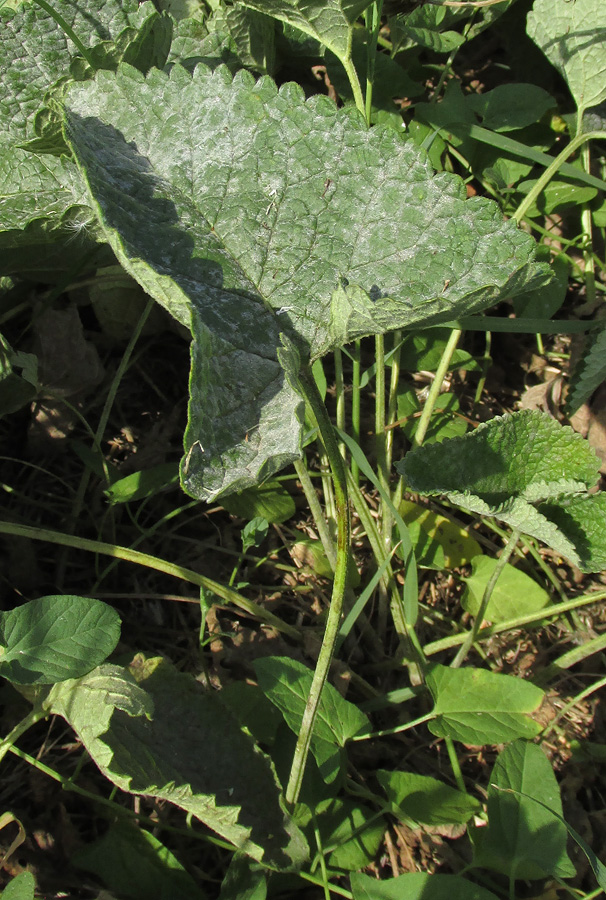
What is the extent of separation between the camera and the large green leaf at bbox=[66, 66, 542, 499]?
4.20ft

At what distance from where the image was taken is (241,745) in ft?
5.00

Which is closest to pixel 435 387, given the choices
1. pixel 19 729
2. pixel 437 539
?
pixel 437 539

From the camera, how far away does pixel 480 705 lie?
5.20 feet

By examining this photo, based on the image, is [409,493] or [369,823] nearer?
[369,823]

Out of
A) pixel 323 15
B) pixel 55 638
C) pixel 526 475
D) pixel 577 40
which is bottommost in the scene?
pixel 526 475

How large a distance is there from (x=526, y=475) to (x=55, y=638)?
3.25 feet

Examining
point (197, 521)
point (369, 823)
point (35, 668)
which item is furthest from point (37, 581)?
point (369, 823)

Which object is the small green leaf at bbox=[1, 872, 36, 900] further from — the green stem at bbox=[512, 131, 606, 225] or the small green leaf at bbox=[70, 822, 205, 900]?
the green stem at bbox=[512, 131, 606, 225]

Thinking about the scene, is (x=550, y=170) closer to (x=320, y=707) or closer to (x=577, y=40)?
(x=577, y=40)

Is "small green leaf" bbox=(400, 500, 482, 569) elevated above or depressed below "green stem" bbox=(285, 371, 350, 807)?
below

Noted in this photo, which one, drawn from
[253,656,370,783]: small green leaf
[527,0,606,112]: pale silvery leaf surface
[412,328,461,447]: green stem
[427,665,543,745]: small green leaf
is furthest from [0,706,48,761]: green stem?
[527,0,606,112]: pale silvery leaf surface

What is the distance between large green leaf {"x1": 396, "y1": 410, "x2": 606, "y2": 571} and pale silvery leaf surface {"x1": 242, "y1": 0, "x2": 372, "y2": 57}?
0.86 meters

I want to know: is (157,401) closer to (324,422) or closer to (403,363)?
(403,363)

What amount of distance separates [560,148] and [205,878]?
224cm
